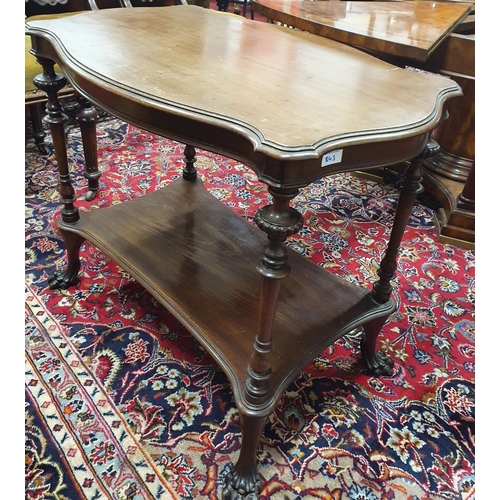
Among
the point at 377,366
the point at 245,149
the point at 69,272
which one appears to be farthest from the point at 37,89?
the point at 377,366

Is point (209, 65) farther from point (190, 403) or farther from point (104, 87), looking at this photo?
point (190, 403)

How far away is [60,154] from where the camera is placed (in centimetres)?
131

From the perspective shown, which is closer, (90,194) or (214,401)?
(214,401)

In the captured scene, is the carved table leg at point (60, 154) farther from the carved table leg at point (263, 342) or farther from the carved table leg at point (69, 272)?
the carved table leg at point (263, 342)

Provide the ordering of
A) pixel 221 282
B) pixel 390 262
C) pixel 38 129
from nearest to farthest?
pixel 390 262, pixel 221 282, pixel 38 129

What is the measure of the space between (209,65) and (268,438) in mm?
861

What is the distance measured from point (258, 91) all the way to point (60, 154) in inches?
28.5

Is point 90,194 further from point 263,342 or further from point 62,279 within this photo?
point 263,342

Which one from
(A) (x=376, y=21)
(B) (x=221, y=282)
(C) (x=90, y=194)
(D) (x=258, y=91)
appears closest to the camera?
(D) (x=258, y=91)

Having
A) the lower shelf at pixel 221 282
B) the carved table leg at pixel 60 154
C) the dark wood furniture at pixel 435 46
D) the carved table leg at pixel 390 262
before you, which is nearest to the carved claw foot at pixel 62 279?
the carved table leg at pixel 60 154

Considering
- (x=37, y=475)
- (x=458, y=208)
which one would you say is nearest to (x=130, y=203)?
(x=37, y=475)

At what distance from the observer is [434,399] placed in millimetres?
1204

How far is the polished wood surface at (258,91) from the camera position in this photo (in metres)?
0.72

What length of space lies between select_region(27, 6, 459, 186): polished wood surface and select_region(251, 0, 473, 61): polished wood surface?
1.27 ft
